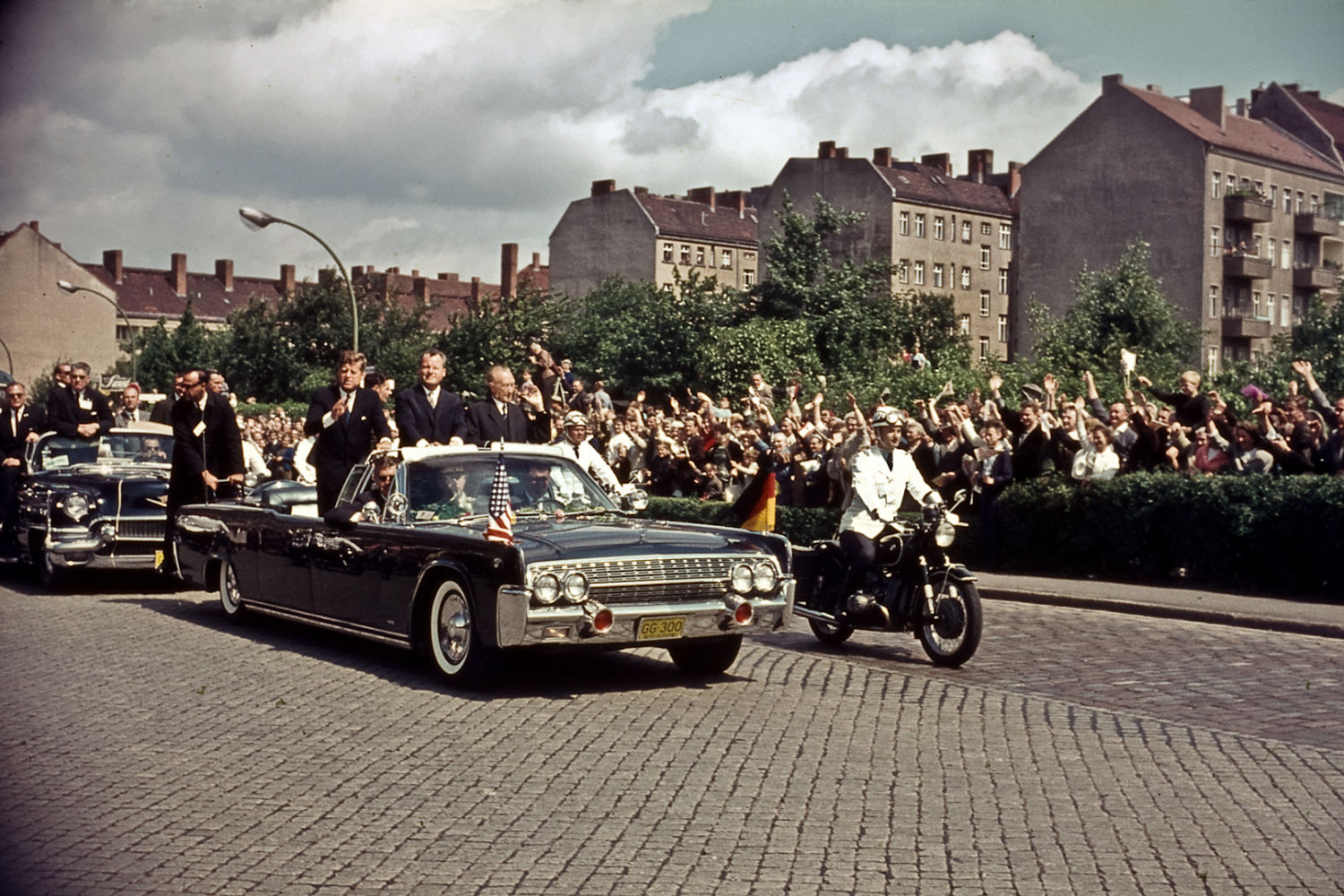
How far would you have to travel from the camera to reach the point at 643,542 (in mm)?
10109

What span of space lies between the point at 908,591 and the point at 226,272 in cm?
13267

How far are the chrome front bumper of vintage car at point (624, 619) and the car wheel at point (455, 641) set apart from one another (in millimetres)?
349

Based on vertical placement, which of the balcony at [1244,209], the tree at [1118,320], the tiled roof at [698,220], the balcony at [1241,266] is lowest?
the tree at [1118,320]

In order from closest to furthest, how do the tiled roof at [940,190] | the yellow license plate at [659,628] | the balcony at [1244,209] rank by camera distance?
the yellow license plate at [659,628]
the balcony at [1244,209]
the tiled roof at [940,190]

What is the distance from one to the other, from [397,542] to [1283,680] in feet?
19.6

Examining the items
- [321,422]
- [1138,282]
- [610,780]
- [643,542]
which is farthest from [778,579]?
Result: [1138,282]

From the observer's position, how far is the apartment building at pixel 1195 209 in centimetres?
7831

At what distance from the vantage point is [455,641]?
10.3m

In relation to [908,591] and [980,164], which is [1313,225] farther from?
[908,591]

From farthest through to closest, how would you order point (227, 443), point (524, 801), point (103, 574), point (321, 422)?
point (103, 574)
point (227, 443)
point (321, 422)
point (524, 801)

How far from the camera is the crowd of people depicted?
1414cm

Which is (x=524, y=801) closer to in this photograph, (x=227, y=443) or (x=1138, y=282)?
(x=227, y=443)

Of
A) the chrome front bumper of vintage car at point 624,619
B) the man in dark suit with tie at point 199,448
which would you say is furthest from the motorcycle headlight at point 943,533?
the man in dark suit with tie at point 199,448

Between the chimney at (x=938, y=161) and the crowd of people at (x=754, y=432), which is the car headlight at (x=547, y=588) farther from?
the chimney at (x=938, y=161)
